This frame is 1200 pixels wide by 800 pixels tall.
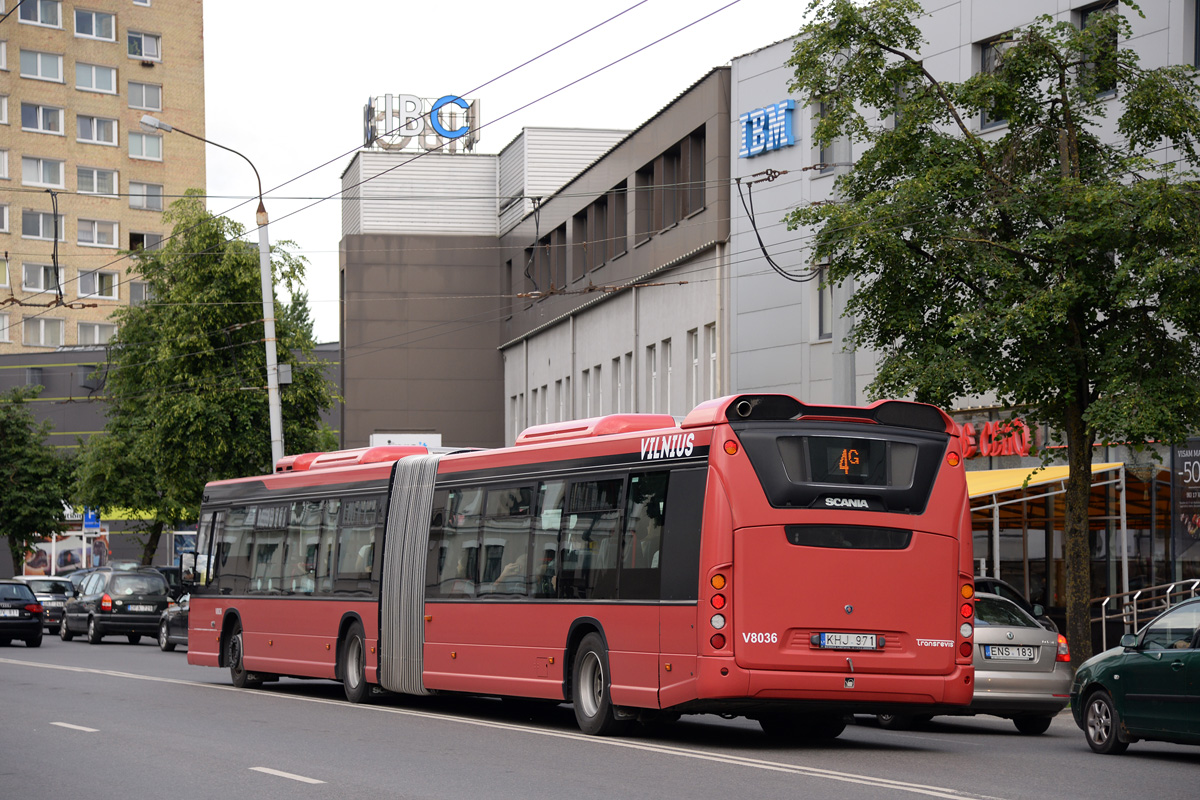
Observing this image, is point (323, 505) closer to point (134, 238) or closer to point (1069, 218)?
point (1069, 218)

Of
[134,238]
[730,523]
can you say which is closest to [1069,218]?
[730,523]

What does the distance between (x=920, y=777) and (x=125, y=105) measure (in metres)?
77.4

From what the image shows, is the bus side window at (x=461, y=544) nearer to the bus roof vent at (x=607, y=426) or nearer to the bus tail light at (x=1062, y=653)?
the bus roof vent at (x=607, y=426)

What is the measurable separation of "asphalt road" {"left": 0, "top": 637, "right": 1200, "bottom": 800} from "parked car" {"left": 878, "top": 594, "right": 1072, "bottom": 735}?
340 mm

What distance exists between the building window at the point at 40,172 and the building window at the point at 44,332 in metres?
6.61

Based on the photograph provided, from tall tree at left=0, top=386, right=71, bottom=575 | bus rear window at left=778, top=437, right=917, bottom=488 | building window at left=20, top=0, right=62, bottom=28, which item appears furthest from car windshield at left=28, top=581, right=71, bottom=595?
building window at left=20, top=0, right=62, bottom=28

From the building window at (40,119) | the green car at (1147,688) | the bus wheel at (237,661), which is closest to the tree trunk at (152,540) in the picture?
the bus wheel at (237,661)

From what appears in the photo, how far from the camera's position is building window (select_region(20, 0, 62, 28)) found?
79688mm

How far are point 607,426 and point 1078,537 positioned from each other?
7.12m

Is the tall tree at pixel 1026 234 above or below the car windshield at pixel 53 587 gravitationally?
above

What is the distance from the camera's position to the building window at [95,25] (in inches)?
3199

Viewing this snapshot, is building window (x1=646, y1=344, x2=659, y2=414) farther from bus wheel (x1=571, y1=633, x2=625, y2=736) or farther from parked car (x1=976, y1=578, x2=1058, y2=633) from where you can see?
bus wheel (x1=571, y1=633, x2=625, y2=736)

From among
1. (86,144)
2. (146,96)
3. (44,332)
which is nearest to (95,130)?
(86,144)

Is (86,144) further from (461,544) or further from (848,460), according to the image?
(848,460)
